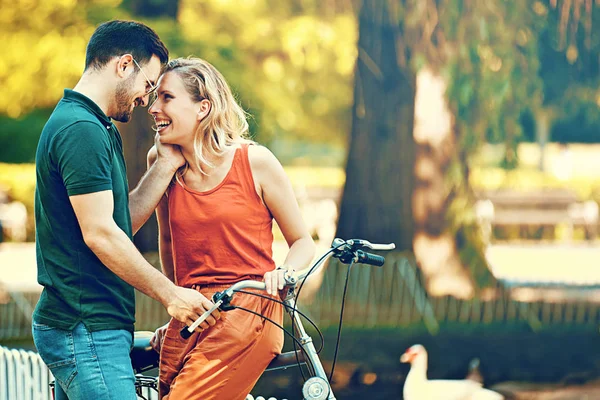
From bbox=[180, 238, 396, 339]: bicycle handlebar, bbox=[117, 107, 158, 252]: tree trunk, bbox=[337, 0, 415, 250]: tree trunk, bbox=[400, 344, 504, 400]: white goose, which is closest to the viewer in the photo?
bbox=[180, 238, 396, 339]: bicycle handlebar

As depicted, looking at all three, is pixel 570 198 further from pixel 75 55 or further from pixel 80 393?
pixel 80 393

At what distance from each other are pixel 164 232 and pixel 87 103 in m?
0.65

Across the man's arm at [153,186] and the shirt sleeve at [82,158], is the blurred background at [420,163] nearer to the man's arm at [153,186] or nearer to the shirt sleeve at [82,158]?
the man's arm at [153,186]

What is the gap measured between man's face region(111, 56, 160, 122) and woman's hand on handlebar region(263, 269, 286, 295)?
2.42 ft

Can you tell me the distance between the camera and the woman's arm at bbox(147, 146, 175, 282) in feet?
12.1

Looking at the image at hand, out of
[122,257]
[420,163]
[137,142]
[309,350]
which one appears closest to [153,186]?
[122,257]

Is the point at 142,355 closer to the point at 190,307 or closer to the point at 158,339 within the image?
the point at 158,339

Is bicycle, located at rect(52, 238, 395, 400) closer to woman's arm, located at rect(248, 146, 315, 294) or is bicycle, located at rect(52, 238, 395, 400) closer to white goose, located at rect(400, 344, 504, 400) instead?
woman's arm, located at rect(248, 146, 315, 294)

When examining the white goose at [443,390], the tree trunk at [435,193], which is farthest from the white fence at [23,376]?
the tree trunk at [435,193]

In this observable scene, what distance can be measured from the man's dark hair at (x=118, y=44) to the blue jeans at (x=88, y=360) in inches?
34.4

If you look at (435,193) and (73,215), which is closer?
(73,215)

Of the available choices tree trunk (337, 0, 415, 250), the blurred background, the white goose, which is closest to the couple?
the white goose

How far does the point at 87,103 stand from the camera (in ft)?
10.8

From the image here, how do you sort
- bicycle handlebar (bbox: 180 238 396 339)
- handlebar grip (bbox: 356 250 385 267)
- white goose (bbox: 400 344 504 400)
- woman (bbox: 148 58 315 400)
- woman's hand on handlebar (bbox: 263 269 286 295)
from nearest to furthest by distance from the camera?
bicycle handlebar (bbox: 180 238 396 339), woman's hand on handlebar (bbox: 263 269 286 295), woman (bbox: 148 58 315 400), handlebar grip (bbox: 356 250 385 267), white goose (bbox: 400 344 504 400)
